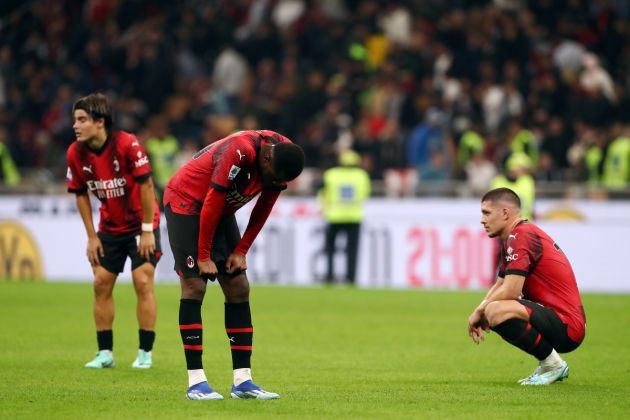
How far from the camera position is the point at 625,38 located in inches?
984

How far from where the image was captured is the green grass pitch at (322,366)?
27.5ft

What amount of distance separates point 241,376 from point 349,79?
17147 mm

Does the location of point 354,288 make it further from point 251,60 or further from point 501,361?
point 501,361

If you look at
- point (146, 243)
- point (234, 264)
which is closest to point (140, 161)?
point (146, 243)

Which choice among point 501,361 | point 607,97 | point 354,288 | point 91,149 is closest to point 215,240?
point 91,149

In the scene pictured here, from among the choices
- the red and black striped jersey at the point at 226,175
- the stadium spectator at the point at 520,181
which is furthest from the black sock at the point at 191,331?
the stadium spectator at the point at 520,181

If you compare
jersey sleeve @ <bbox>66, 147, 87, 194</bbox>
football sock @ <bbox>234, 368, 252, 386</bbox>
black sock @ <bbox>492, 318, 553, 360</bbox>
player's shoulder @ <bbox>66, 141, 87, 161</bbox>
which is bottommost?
football sock @ <bbox>234, 368, 252, 386</bbox>

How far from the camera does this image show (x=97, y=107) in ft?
36.0

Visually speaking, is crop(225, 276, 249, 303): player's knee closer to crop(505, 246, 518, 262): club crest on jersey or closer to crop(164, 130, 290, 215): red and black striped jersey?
crop(164, 130, 290, 215): red and black striped jersey

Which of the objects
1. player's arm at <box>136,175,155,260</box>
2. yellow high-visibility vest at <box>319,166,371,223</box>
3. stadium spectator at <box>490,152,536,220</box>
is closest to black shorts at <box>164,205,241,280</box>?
player's arm at <box>136,175,155,260</box>

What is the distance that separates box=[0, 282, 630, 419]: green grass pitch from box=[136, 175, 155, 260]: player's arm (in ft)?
3.63

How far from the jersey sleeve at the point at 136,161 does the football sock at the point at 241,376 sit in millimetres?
2744

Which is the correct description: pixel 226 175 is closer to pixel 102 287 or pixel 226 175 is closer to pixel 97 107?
pixel 97 107

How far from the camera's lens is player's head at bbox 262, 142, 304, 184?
27.1 feet
